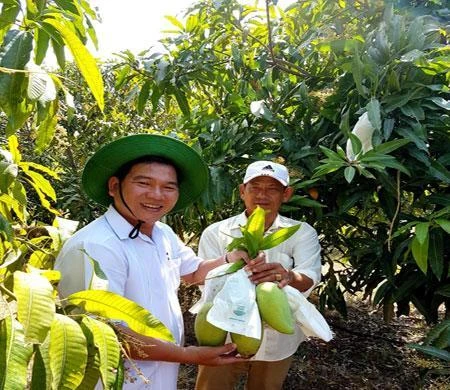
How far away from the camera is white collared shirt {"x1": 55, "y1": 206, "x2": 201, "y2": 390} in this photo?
1388 millimetres

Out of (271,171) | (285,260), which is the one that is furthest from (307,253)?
(271,171)

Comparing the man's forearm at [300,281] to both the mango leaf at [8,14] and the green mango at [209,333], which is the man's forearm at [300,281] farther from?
the mango leaf at [8,14]

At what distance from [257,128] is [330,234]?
2.59ft

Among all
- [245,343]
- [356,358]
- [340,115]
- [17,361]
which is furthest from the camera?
[356,358]

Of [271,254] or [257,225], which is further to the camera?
[271,254]

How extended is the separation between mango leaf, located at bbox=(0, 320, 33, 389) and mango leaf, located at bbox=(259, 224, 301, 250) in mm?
1053

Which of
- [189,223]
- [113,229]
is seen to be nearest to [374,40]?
[113,229]

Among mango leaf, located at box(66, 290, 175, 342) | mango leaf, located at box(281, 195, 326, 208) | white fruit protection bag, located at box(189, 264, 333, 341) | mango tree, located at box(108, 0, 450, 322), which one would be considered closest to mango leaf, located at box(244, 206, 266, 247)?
white fruit protection bag, located at box(189, 264, 333, 341)

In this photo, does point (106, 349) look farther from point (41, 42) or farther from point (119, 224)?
point (119, 224)

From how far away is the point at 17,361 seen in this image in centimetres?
66

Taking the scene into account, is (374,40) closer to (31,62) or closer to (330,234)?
(330,234)

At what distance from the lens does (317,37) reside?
249 cm

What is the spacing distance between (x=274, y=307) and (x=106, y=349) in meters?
0.88

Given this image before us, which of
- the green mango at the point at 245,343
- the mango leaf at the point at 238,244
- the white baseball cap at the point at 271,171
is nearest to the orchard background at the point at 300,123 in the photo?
the white baseball cap at the point at 271,171
